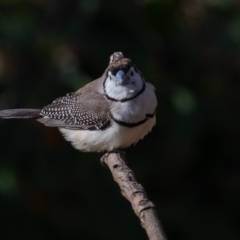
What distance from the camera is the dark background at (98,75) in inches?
182

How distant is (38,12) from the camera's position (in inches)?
191

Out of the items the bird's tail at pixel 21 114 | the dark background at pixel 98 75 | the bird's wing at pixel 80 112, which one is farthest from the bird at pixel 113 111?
the dark background at pixel 98 75

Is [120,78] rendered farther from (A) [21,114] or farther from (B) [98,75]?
(B) [98,75]

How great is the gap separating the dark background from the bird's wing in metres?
0.60

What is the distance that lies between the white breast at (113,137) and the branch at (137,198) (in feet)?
0.26

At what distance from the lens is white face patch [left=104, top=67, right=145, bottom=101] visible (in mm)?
3658

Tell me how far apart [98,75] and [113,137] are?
3.85 feet

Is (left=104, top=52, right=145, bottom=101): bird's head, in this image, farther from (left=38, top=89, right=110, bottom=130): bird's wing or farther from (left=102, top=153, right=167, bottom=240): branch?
(left=102, top=153, right=167, bottom=240): branch

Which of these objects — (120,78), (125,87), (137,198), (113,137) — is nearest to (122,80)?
(120,78)

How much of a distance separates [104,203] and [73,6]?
1.13 metres

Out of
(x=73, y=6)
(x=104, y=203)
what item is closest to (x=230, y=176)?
(x=104, y=203)

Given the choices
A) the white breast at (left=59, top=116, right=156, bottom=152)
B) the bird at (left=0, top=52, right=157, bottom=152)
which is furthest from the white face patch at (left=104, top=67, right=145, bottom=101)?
the white breast at (left=59, top=116, right=156, bottom=152)

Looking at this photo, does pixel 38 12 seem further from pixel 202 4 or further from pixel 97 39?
pixel 202 4

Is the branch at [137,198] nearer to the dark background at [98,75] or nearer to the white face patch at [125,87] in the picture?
the white face patch at [125,87]
